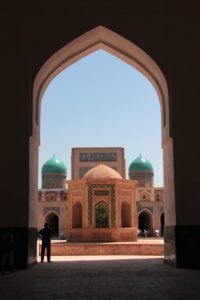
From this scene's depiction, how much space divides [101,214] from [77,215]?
42.1 inches

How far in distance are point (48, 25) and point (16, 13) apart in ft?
1.75

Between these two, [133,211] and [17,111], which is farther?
[133,211]

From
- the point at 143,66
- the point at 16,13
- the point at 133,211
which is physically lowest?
the point at 133,211

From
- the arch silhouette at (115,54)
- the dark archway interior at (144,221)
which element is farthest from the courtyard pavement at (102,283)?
the dark archway interior at (144,221)

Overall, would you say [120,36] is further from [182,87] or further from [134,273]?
[134,273]

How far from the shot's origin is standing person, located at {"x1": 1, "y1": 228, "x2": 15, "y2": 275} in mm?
6137

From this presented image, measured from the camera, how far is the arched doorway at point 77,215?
18.1 metres

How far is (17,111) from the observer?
6.75 m

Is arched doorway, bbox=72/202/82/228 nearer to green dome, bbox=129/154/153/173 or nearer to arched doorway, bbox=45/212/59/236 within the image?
arched doorway, bbox=45/212/59/236

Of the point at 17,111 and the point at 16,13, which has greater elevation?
the point at 16,13

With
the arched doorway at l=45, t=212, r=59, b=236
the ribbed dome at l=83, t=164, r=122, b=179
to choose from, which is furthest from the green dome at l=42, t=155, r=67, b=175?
the ribbed dome at l=83, t=164, r=122, b=179

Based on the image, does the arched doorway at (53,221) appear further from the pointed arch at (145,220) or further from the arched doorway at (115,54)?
the arched doorway at (115,54)

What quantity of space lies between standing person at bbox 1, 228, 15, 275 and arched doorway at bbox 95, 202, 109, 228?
11540 mm

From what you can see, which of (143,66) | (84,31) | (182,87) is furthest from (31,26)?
(182,87)
